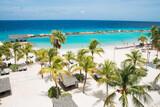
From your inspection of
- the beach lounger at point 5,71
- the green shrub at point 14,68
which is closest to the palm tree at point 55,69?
the beach lounger at point 5,71

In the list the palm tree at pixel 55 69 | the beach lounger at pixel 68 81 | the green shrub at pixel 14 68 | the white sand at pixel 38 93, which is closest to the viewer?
the palm tree at pixel 55 69

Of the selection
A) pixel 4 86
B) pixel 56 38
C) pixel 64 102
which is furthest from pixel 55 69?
pixel 56 38

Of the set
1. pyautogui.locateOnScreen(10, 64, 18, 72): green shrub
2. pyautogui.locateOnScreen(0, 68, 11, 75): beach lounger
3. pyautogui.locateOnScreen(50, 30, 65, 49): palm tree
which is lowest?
pyautogui.locateOnScreen(0, 68, 11, 75): beach lounger

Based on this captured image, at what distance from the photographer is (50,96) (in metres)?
24.5

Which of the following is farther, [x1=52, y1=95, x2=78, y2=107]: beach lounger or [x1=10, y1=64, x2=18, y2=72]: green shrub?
[x1=10, y1=64, x2=18, y2=72]: green shrub

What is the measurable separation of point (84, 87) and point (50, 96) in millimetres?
6140

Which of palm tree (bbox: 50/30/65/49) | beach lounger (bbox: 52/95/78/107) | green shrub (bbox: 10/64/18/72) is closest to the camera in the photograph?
beach lounger (bbox: 52/95/78/107)

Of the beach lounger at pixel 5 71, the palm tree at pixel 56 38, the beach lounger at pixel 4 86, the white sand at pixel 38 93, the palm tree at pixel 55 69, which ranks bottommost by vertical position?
the white sand at pixel 38 93

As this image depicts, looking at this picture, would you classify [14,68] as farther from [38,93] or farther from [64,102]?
[64,102]

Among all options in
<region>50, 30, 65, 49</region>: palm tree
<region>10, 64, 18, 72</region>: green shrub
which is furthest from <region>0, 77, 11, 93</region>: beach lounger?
<region>50, 30, 65, 49</region>: palm tree

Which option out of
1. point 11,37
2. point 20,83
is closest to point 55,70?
point 20,83

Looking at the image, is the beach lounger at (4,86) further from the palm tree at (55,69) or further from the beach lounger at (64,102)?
the beach lounger at (64,102)

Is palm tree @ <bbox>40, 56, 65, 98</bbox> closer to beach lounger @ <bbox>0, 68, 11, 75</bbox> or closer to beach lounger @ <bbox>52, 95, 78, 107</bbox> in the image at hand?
beach lounger @ <bbox>52, 95, 78, 107</bbox>

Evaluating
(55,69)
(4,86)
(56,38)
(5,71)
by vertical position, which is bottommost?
(4,86)
